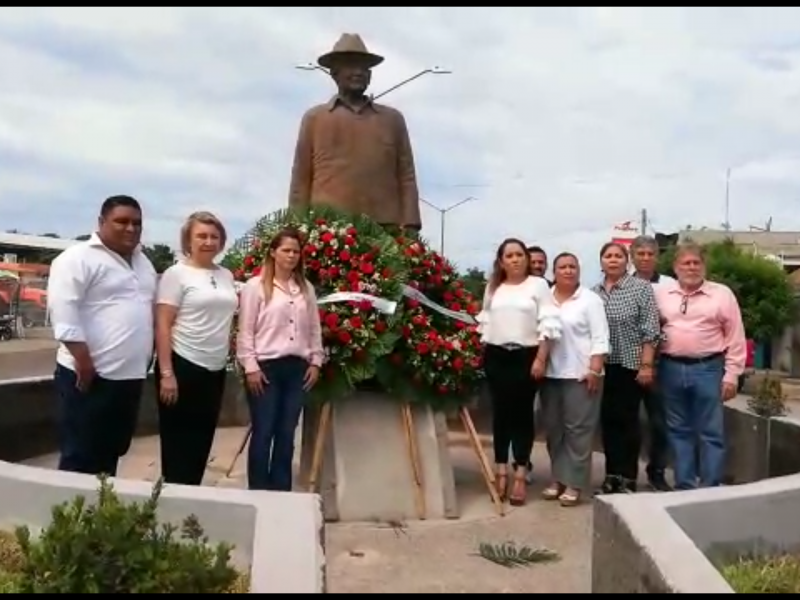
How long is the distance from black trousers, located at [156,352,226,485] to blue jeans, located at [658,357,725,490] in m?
2.54

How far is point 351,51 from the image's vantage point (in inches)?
257

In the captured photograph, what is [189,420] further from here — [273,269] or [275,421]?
[273,269]

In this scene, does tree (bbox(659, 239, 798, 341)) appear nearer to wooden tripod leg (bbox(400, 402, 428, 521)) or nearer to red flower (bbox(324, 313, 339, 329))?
wooden tripod leg (bbox(400, 402, 428, 521))

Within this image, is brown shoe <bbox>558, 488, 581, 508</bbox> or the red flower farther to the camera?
brown shoe <bbox>558, 488, 581, 508</bbox>

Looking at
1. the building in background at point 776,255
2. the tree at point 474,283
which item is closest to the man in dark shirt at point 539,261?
the tree at point 474,283

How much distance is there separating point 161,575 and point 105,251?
2179 millimetres

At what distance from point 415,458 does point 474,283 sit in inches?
54.6

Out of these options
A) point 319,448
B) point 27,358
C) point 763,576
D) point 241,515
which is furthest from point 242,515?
point 27,358

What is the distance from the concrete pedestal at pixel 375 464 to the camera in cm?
605

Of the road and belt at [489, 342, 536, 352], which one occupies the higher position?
belt at [489, 342, 536, 352]

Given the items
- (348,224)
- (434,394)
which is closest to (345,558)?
(434,394)

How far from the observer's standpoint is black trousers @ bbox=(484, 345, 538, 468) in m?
6.16

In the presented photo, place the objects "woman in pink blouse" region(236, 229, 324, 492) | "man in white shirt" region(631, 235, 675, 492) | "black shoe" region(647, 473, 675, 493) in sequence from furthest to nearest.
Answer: "black shoe" region(647, 473, 675, 493)
"man in white shirt" region(631, 235, 675, 492)
"woman in pink blouse" region(236, 229, 324, 492)

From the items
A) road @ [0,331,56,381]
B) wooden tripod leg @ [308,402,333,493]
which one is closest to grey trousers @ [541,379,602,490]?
wooden tripod leg @ [308,402,333,493]
